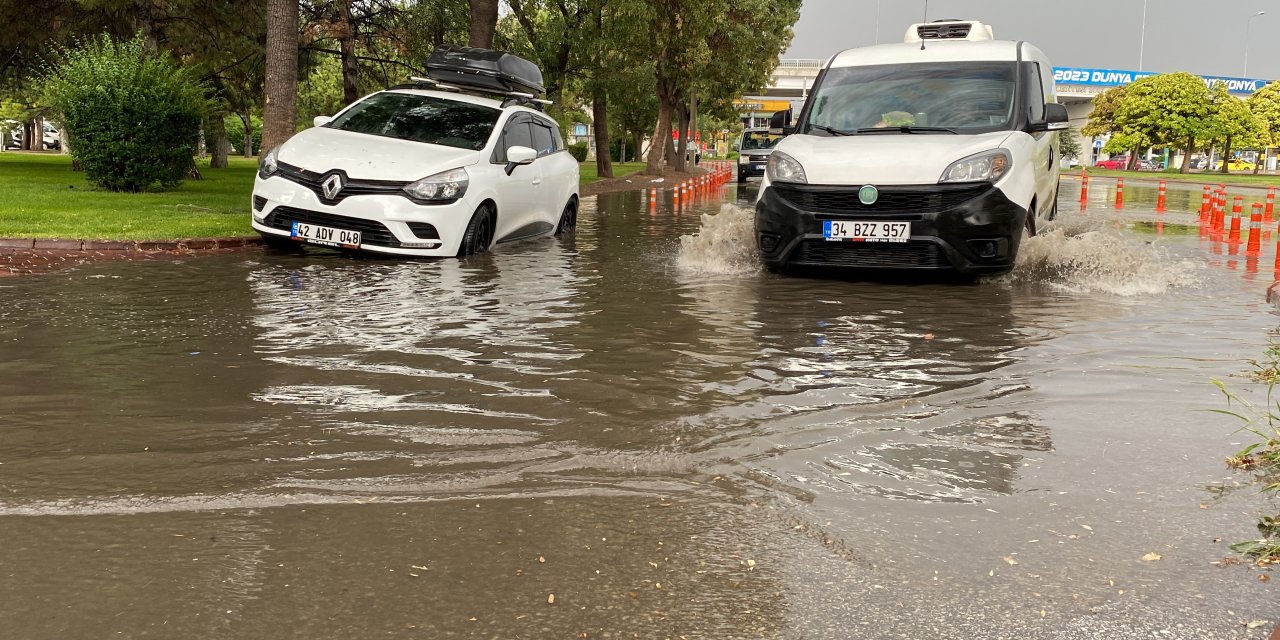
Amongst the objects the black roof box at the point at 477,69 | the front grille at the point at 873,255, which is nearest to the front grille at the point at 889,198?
the front grille at the point at 873,255

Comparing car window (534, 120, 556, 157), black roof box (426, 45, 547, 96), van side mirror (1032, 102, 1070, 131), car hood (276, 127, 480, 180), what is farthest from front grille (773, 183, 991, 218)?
black roof box (426, 45, 547, 96)

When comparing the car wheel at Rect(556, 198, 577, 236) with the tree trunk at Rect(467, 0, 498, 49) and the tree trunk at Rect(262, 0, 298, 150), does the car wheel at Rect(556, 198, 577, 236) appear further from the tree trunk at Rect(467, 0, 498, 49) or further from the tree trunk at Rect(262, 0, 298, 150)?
the tree trunk at Rect(467, 0, 498, 49)

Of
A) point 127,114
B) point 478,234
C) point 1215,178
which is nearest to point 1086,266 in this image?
point 478,234

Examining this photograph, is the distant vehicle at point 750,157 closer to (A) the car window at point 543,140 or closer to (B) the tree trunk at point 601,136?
(B) the tree trunk at point 601,136

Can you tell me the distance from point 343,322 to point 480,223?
179 inches

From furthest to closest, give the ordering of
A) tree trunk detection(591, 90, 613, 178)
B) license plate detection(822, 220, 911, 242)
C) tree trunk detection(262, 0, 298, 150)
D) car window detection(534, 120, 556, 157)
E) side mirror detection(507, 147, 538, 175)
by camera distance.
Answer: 1. tree trunk detection(591, 90, 613, 178)
2. tree trunk detection(262, 0, 298, 150)
3. car window detection(534, 120, 556, 157)
4. side mirror detection(507, 147, 538, 175)
5. license plate detection(822, 220, 911, 242)

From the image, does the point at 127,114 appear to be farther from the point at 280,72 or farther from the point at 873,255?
the point at 873,255

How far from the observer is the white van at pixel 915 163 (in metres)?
9.69

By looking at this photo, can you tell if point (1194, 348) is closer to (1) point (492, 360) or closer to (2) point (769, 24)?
(1) point (492, 360)

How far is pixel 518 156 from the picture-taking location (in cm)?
1248

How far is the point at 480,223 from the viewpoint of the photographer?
12.3 meters

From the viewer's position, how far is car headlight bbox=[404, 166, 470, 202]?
37.3 feet

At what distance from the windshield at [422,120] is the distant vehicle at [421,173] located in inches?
0.5

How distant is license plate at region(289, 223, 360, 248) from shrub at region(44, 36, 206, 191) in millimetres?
7892
